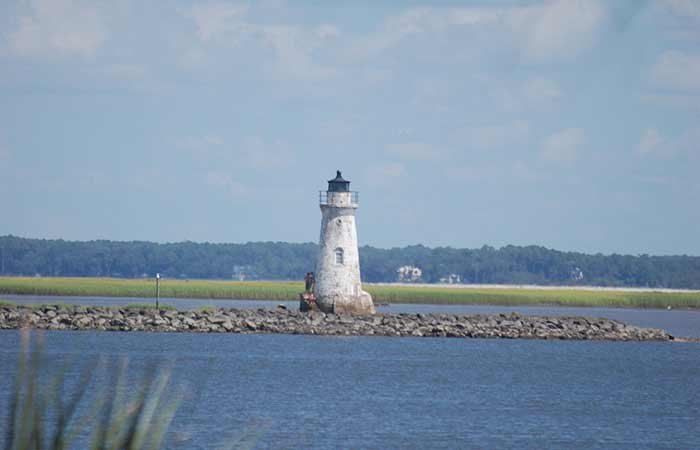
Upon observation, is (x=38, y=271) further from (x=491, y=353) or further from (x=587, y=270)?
(x=491, y=353)

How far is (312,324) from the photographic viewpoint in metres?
45.6

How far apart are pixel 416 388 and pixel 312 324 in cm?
1268

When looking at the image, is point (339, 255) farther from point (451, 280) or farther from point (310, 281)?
point (451, 280)

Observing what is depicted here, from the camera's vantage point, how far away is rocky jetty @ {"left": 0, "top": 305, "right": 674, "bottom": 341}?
45844 millimetres

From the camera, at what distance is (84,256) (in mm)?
153875

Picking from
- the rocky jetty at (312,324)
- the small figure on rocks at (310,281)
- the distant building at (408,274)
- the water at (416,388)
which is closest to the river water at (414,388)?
the water at (416,388)

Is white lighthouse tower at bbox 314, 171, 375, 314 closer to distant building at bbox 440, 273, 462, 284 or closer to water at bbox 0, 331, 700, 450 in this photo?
water at bbox 0, 331, 700, 450

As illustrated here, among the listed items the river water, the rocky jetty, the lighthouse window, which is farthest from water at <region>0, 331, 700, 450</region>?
the lighthouse window

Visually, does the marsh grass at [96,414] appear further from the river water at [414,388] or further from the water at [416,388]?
the water at [416,388]

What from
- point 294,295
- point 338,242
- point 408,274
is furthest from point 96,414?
point 408,274

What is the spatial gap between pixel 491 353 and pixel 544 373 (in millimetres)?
6100

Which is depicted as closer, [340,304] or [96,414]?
[96,414]

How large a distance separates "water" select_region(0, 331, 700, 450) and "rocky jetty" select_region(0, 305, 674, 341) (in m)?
0.42

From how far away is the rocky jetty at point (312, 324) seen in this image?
4584 centimetres
